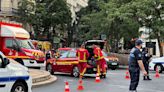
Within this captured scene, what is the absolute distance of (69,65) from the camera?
77.9 feet

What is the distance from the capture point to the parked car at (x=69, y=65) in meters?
22.4

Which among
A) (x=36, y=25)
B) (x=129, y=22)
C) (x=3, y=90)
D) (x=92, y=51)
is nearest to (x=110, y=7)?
(x=129, y=22)

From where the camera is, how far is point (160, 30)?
39.9m

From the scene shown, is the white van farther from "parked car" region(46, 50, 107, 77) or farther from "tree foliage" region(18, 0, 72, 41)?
"tree foliage" region(18, 0, 72, 41)

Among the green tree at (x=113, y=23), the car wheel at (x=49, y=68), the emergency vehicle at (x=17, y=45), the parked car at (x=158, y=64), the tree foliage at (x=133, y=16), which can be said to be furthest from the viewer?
the green tree at (x=113, y=23)

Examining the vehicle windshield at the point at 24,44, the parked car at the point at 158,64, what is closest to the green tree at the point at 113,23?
the parked car at the point at 158,64

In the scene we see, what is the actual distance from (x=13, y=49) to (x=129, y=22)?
16705 millimetres

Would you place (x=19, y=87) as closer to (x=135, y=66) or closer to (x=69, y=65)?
(x=135, y=66)

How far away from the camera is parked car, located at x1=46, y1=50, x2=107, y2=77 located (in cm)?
2238

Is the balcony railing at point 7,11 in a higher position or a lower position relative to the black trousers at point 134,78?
higher

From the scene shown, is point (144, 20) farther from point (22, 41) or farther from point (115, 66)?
point (22, 41)

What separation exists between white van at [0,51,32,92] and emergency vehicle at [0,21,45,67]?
11973 millimetres

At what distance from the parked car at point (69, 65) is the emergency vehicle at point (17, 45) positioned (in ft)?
5.83

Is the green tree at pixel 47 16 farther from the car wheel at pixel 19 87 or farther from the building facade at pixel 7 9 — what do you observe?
the car wheel at pixel 19 87
